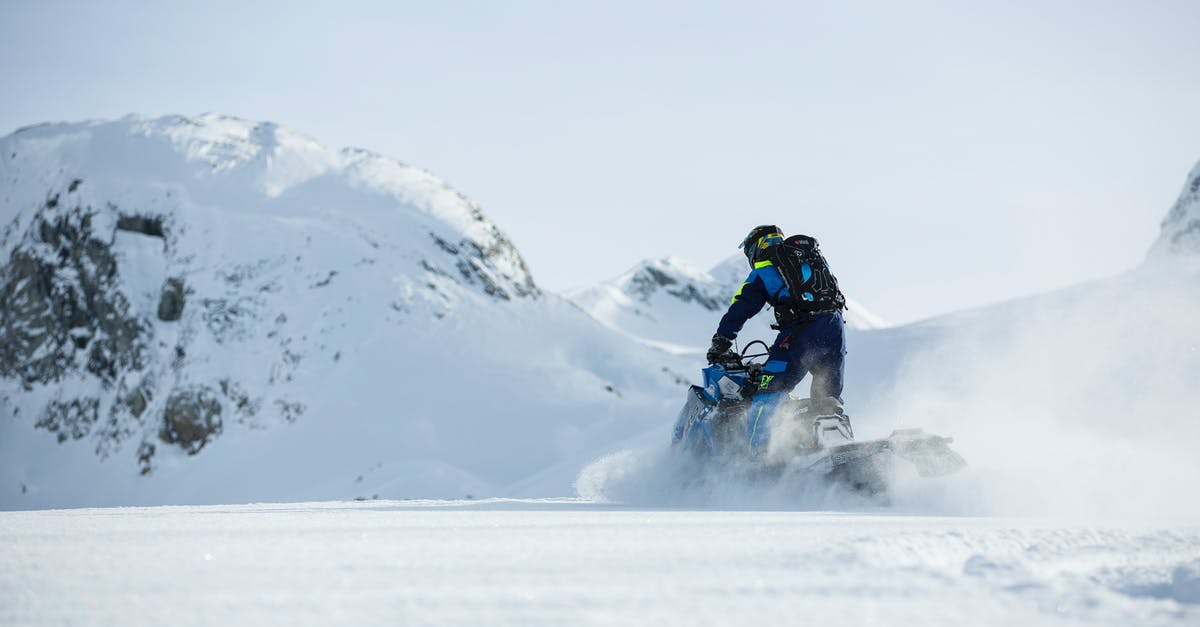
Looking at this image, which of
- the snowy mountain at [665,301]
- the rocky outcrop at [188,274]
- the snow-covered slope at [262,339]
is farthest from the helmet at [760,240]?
the snowy mountain at [665,301]

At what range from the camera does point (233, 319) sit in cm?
3098

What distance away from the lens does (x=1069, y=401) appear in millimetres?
12836

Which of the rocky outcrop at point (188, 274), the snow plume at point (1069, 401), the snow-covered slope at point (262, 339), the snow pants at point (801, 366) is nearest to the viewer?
the snow plume at point (1069, 401)

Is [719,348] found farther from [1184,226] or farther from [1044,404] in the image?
[1184,226]

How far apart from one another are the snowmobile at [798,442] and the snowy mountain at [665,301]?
8331cm

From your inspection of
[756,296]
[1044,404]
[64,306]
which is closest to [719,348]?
[756,296]

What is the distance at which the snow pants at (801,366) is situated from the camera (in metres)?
6.39

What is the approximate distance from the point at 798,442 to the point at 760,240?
161 cm

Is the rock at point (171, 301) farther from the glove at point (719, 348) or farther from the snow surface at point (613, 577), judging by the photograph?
the snow surface at point (613, 577)

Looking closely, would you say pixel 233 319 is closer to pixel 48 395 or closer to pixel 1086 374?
pixel 48 395

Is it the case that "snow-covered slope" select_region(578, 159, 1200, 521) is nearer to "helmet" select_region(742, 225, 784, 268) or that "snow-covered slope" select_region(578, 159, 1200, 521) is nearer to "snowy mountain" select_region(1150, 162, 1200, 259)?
"helmet" select_region(742, 225, 784, 268)

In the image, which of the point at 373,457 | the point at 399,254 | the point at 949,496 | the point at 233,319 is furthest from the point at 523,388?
the point at 949,496

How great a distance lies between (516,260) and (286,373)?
1356 centimetres

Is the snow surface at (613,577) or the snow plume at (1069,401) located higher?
the snow plume at (1069,401)
